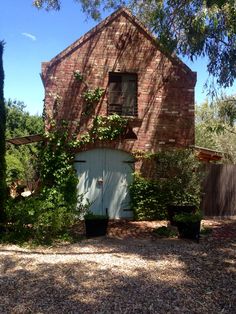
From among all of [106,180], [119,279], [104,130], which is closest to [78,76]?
[104,130]

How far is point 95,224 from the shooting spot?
9.63m

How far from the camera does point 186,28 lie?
1079 centimetres

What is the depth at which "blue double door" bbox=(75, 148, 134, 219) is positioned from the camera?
1296 centimetres

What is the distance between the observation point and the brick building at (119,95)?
13.0 metres

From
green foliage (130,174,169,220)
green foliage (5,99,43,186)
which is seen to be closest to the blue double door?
green foliage (130,174,169,220)

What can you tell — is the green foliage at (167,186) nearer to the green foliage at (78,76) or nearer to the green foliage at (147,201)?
the green foliage at (147,201)

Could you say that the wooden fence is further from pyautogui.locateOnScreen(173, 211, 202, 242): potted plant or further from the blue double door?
pyautogui.locateOnScreen(173, 211, 202, 242): potted plant

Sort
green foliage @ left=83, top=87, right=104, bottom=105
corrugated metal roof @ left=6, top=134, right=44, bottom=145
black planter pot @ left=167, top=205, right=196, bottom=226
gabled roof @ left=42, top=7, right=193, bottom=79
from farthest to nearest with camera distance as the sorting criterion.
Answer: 1. gabled roof @ left=42, top=7, right=193, bottom=79
2. green foliage @ left=83, top=87, right=104, bottom=105
3. corrugated metal roof @ left=6, top=134, right=44, bottom=145
4. black planter pot @ left=167, top=205, right=196, bottom=226

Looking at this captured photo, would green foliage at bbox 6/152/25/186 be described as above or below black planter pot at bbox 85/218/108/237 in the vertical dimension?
above

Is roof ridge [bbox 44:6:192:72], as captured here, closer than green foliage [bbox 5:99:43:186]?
Yes

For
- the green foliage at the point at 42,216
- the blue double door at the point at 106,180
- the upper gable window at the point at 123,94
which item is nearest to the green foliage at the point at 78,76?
the upper gable window at the point at 123,94

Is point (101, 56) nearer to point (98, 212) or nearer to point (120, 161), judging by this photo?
point (120, 161)

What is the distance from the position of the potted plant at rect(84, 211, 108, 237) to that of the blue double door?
319cm

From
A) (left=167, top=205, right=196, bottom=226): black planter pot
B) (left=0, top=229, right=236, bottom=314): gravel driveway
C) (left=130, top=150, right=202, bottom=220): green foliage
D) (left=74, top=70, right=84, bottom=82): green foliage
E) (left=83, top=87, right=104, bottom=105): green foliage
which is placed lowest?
(left=0, top=229, right=236, bottom=314): gravel driveway
